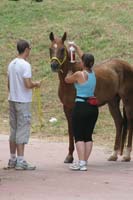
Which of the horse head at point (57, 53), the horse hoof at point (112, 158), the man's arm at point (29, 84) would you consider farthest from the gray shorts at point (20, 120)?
the horse hoof at point (112, 158)

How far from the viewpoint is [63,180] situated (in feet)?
29.8

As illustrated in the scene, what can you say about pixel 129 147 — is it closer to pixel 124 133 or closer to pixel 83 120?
pixel 124 133

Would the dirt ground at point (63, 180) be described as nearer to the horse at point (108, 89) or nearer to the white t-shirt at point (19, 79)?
the horse at point (108, 89)

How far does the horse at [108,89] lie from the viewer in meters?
10.7

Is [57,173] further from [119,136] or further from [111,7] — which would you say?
[111,7]

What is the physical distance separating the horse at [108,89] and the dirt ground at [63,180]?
0.42 metres

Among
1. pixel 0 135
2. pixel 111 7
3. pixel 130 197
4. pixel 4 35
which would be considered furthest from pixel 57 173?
pixel 111 7

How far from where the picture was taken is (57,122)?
1516 centimetres

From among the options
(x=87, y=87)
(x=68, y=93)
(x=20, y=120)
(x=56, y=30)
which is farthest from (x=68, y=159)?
(x=56, y=30)

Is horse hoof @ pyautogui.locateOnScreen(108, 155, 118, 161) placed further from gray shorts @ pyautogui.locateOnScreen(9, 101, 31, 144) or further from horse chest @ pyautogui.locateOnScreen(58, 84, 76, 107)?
gray shorts @ pyautogui.locateOnScreen(9, 101, 31, 144)

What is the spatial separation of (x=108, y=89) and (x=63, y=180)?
9.03ft

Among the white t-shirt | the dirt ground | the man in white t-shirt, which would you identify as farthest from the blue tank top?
the dirt ground

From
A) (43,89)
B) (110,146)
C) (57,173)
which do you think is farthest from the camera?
(43,89)

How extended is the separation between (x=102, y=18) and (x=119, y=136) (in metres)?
11.8
